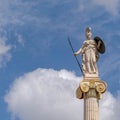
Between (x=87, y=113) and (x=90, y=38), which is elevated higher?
(x=90, y=38)

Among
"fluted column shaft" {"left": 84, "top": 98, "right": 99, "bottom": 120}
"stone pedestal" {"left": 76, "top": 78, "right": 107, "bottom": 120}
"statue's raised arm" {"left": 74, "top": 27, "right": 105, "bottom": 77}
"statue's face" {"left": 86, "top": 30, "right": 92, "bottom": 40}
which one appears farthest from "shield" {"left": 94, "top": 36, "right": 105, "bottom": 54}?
"fluted column shaft" {"left": 84, "top": 98, "right": 99, "bottom": 120}

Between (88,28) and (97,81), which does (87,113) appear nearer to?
(97,81)

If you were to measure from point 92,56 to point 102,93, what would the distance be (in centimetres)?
255

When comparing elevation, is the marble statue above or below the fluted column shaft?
above

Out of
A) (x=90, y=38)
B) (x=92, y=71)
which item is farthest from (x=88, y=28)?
(x=92, y=71)

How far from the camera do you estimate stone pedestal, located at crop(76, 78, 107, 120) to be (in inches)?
1174

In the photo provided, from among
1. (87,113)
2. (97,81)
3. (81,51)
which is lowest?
(87,113)

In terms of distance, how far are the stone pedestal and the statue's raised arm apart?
29.9 inches

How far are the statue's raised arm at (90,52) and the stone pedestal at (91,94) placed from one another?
76 centimetres

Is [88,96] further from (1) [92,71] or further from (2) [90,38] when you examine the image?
(2) [90,38]

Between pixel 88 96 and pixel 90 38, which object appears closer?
pixel 88 96

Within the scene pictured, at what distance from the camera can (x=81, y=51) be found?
32469mm

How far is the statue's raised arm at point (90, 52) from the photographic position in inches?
1245

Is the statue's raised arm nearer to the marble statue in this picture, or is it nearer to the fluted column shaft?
the marble statue
